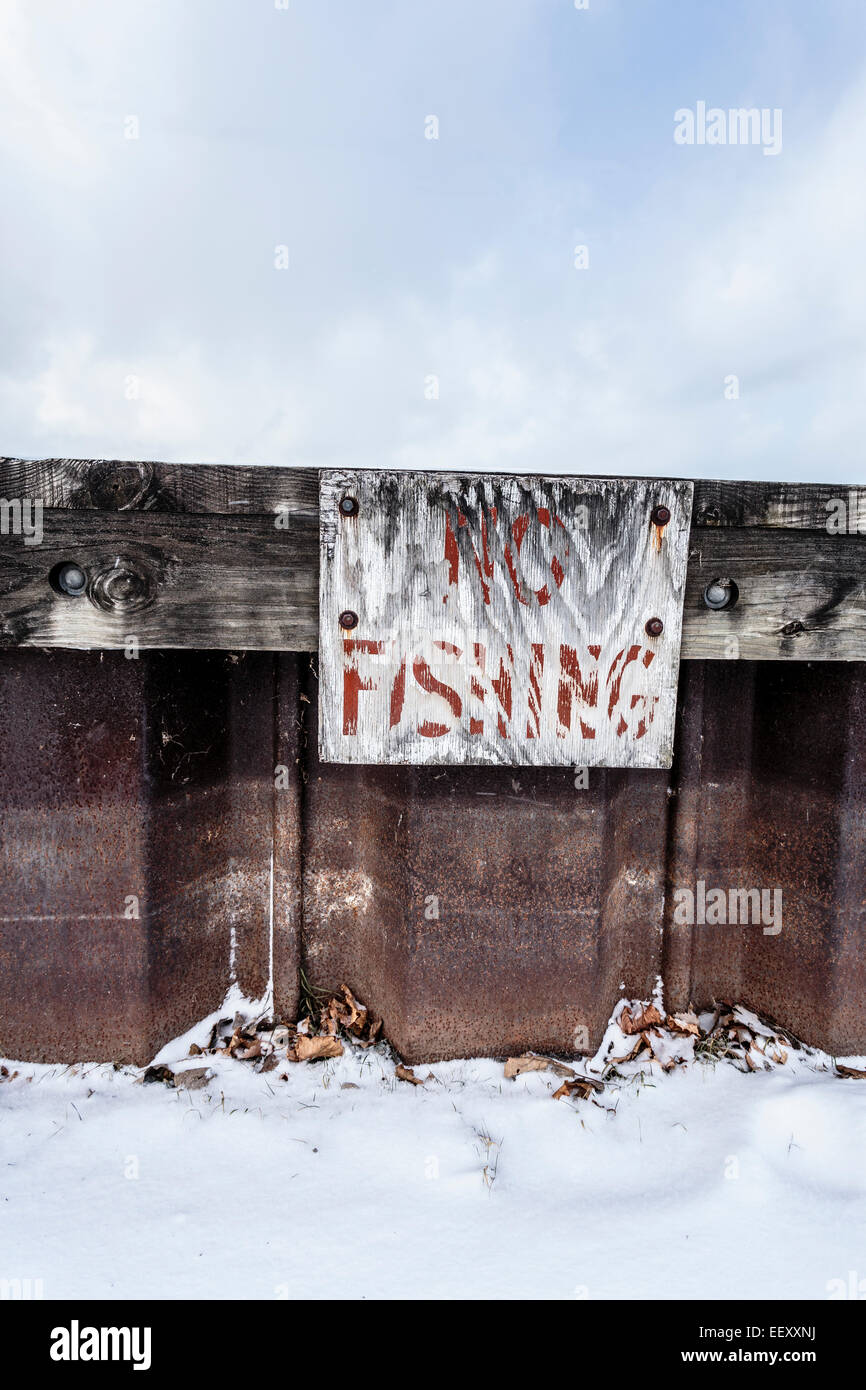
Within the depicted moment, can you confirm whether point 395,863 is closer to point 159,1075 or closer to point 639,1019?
point 159,1075

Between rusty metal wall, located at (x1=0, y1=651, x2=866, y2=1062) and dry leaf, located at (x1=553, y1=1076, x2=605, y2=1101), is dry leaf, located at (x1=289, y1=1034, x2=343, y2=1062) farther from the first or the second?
dry leaf, located at (x1=553, y1=1076, x2=605, y2=1101)

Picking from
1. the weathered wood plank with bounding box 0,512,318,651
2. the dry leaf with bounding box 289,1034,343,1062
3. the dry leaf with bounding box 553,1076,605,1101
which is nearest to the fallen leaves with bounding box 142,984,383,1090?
the dry leaf with bounding box 289,1034,343,1062

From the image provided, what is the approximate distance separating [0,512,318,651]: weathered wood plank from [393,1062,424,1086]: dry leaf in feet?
5.37

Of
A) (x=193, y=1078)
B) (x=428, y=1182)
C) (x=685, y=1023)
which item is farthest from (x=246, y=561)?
(x=685, y=1023)

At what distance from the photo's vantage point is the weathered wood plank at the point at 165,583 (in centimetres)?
209

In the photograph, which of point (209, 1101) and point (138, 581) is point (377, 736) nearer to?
point (138, 581)

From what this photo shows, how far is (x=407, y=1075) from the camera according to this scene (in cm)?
252

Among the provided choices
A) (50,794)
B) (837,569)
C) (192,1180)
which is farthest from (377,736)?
(837,569)

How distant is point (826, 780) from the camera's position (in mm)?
2682

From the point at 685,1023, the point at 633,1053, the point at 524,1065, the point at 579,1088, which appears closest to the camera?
the point at 579,1088

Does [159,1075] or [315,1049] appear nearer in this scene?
[159,1075]

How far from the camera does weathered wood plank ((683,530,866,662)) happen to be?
222cm

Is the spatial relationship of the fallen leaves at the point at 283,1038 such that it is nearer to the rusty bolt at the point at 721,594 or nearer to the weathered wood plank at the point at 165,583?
the weathered wood plank at the point at 165,583

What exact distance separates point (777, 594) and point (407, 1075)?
2.18 metres
